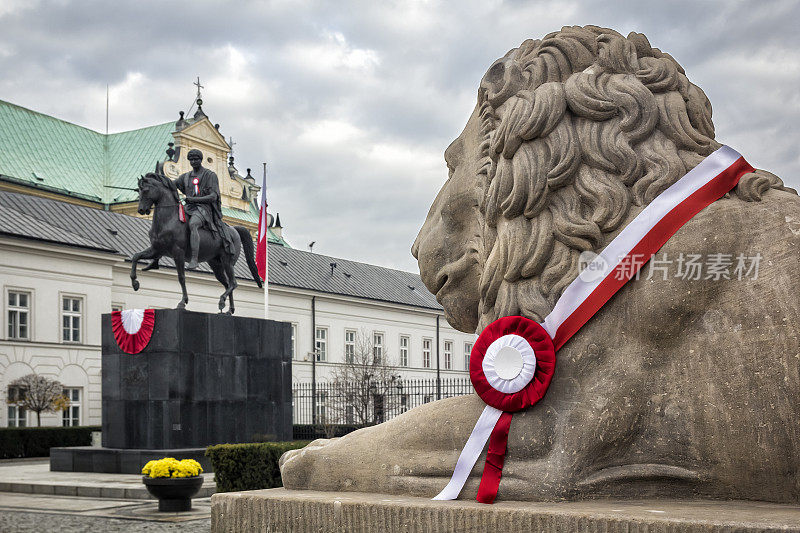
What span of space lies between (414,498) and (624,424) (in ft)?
2.24

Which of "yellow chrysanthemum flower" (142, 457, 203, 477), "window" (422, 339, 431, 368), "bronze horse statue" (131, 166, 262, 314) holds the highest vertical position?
"bronze horse statue" (131, 166, 262, 314)

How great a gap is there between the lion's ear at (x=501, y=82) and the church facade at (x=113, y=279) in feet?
92.2

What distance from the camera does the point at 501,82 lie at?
10.0 ft

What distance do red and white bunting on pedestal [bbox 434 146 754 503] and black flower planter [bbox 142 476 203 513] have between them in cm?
959

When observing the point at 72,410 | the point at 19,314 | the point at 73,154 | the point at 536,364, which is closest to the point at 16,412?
the point at 72,410

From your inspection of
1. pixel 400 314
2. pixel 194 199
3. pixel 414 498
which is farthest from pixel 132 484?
pixel 400 314

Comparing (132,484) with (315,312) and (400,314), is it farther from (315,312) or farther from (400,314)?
(400,314)

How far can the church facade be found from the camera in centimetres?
2981

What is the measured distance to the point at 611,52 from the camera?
9.80ft

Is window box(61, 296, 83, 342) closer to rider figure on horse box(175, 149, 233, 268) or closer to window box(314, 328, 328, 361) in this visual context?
window box(314, 328, 328, 361)

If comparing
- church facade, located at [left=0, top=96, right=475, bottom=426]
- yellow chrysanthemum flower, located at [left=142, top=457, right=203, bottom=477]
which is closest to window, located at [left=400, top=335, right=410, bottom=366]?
church facade, located at [left=0, top=96, right=475, bottom=426]

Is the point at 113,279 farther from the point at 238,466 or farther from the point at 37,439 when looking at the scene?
the point at 238,466

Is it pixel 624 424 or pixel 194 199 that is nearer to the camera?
pixel 624 424

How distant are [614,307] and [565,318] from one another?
15cm
